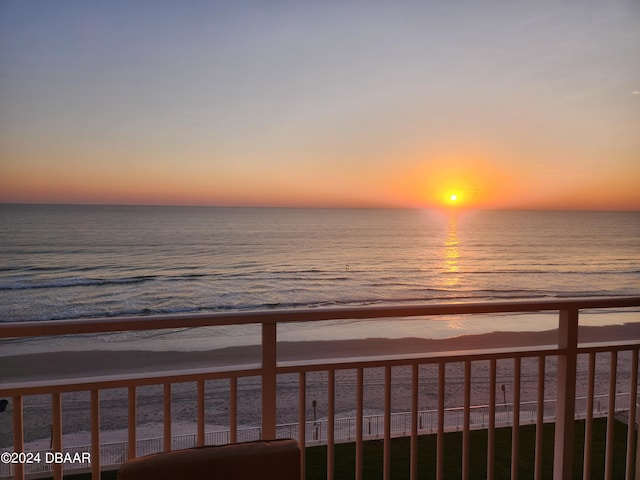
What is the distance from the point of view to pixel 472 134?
504 inches

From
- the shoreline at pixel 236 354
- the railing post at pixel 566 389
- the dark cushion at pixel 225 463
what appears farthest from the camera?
the shoreline at pixel 236 354

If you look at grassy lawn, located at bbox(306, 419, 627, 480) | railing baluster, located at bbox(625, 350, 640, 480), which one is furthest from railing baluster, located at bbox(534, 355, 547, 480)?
grassy lawn, located at bbox(306, 419, 627, 480)

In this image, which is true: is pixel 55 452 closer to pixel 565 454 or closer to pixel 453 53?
pixel 565 454

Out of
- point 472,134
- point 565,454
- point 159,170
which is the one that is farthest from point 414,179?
point 565,454

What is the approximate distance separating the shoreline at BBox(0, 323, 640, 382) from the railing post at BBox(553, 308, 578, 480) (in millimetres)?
5942

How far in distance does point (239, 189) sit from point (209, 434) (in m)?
16.1

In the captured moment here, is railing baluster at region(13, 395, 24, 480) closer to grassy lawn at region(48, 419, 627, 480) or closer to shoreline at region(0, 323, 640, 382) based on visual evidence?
grassy lawn at region(48, 419, 627, 480)

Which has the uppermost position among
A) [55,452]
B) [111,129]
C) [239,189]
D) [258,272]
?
[111,129]

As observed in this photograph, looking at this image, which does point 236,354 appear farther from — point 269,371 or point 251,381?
point 269,371

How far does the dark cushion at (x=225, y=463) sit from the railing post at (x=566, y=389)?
1.21 metres

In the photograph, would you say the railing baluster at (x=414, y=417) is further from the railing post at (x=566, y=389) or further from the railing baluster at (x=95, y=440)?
the railing baluster at (x=95, y=440)

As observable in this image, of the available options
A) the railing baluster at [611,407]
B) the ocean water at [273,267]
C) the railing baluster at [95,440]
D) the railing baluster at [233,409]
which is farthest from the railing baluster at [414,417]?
the ocean water at [273,267]

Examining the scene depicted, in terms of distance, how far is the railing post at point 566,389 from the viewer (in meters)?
1.68

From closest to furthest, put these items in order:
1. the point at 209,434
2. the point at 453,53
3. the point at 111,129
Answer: the point at 453,53, the point at 209,434, the point at 111,129
